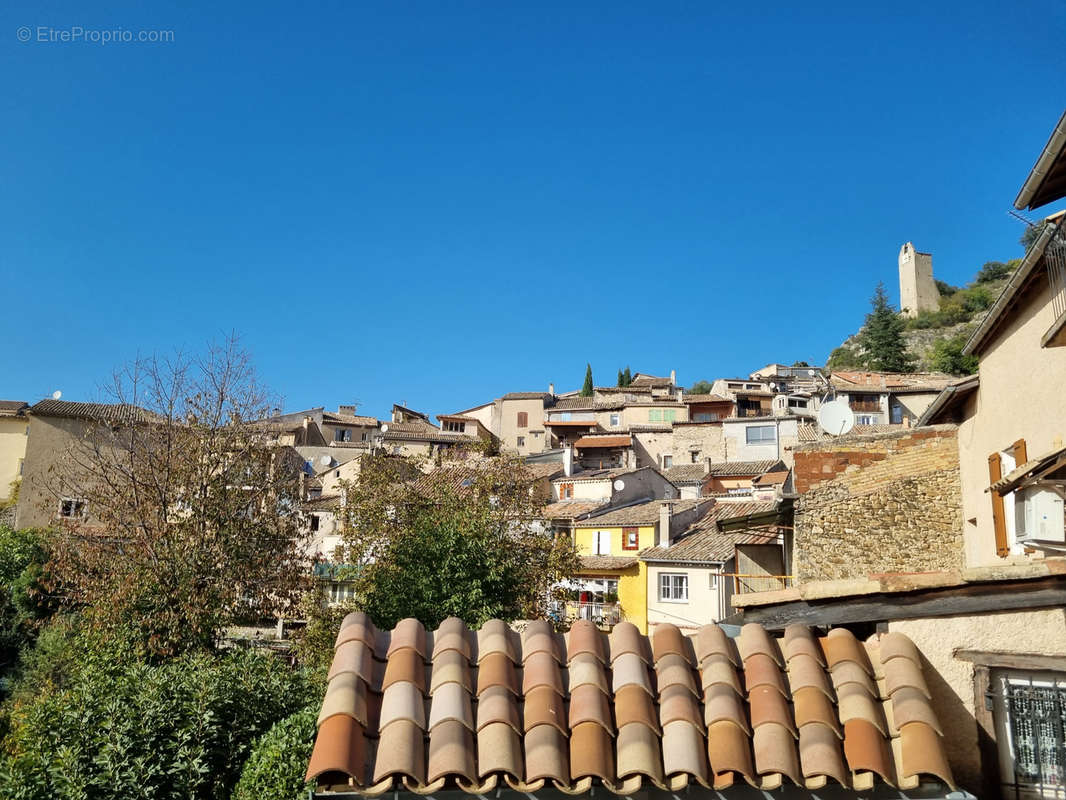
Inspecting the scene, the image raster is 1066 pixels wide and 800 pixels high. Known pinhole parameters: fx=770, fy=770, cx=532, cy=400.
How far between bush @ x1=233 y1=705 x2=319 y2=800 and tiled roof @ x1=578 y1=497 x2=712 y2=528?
92.3 ft

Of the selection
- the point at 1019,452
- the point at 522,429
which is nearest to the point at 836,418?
the point at 1019,452

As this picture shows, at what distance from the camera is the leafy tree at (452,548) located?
45.1ft

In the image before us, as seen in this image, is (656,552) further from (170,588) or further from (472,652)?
(472,652)

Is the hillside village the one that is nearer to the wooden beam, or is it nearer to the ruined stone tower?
the wooden beam

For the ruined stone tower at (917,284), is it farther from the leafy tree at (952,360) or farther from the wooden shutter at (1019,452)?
the wooden shutter at (1019,452)

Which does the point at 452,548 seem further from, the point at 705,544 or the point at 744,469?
the point at 744,469

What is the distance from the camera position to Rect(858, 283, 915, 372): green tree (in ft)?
261

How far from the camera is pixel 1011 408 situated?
1132 centimetres

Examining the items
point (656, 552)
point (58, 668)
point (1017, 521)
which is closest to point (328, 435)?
point (656, 552)

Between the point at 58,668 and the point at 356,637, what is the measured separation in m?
20.7

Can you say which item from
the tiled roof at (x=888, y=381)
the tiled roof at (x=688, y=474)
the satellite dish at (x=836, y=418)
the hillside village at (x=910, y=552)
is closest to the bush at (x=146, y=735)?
the hillside village at (x=910, y=552)

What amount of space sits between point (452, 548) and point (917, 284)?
330 feet

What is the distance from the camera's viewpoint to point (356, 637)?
433 cm

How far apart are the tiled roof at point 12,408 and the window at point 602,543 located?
37.4m
